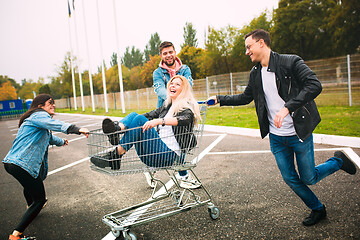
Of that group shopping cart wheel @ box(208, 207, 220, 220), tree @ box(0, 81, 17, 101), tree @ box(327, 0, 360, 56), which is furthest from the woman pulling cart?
tree @ box(0, 81, 17, 101)

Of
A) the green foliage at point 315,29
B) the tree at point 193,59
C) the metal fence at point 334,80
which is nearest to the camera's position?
the metal fence at point 334,80

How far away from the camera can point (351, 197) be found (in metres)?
3.22

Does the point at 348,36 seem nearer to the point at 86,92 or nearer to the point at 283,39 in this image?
the point at 283,39

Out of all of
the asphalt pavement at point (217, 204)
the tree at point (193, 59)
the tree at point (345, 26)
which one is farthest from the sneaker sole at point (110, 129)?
the tree at point (193, 59)

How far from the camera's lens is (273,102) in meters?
2.83

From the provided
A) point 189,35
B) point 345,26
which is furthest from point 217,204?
point 189,35

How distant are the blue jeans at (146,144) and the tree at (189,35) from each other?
6244 centimetres

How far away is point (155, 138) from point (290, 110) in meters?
1.37

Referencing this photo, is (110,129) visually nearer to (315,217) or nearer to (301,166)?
(301,166)

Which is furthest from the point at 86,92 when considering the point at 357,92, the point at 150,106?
the point at 357,92

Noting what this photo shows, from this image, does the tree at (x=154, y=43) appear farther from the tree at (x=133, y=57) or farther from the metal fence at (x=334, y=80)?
the metal fence at (x=334, y=80)

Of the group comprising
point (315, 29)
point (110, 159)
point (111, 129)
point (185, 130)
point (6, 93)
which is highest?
point (315, 29)

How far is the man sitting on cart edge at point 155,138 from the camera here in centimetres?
276

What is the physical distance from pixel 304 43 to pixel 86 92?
4977 centimetres
